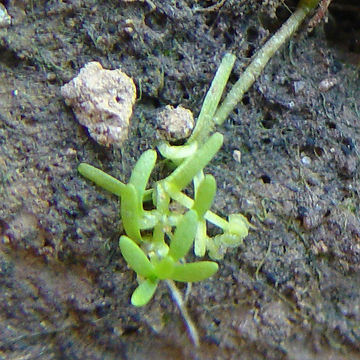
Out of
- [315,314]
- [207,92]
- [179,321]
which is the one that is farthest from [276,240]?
[207,92]

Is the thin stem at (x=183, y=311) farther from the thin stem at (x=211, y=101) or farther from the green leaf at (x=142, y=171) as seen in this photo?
the thin stem at (x=211, y=101)

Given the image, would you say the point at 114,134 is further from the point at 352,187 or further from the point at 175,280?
the point at 352,187

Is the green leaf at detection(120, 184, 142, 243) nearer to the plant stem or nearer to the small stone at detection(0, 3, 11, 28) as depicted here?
the plant stem

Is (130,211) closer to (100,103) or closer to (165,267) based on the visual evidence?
(165,267)

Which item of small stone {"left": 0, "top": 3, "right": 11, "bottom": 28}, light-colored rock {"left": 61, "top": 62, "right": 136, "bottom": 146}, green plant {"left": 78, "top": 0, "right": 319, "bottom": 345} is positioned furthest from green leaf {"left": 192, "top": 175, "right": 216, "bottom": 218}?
small stone {"left": 0, "top": 3, "right": 11, "bottom": 28}

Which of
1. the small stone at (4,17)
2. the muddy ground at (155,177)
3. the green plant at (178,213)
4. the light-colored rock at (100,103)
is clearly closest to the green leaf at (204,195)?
the green plant at (178,213)
